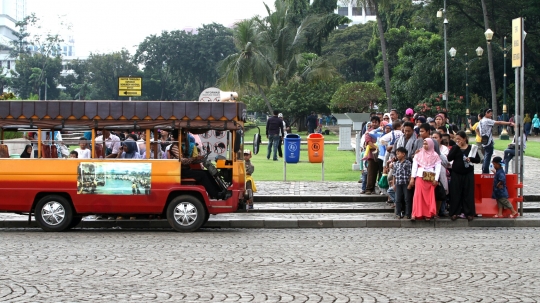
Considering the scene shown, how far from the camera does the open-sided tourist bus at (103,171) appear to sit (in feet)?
48.5

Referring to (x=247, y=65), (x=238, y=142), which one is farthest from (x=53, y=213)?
(x=247, y=65)

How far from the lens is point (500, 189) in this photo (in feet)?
53.9

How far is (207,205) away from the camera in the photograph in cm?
1495

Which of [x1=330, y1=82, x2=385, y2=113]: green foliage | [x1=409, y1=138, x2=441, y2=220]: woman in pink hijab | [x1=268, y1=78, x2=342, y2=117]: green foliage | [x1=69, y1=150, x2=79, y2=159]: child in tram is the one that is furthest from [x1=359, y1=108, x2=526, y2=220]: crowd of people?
[x1=268, y1=78, x2=342, y2=117]: green foliage

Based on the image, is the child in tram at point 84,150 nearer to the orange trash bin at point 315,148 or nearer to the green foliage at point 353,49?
the orange trash bin at point 315,148

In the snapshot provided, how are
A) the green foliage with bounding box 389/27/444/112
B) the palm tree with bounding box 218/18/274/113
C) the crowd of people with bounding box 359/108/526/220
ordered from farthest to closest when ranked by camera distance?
the green foliage with bounding box 389/27/444/112
the palm tree with bounding box 218/18/274/113
the crowd of people with bounding box 359/108/526/220

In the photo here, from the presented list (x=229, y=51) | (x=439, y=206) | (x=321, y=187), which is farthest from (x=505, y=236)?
(x=229, y=51)

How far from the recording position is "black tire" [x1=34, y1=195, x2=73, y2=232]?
48.8 feet

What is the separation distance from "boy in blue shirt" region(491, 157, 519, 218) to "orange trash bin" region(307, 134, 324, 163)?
6.53m

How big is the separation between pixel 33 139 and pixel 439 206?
298 inches

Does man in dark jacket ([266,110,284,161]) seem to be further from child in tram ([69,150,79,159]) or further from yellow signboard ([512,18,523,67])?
child in tram ([69,150,79,159])

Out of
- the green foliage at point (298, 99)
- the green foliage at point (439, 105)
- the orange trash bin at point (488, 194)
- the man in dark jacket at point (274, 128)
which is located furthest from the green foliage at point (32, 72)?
the orange trash bin at point (488, 194)

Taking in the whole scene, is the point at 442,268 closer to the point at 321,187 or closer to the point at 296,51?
the point at 321,187

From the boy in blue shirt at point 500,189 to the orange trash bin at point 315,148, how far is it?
21.4ft
